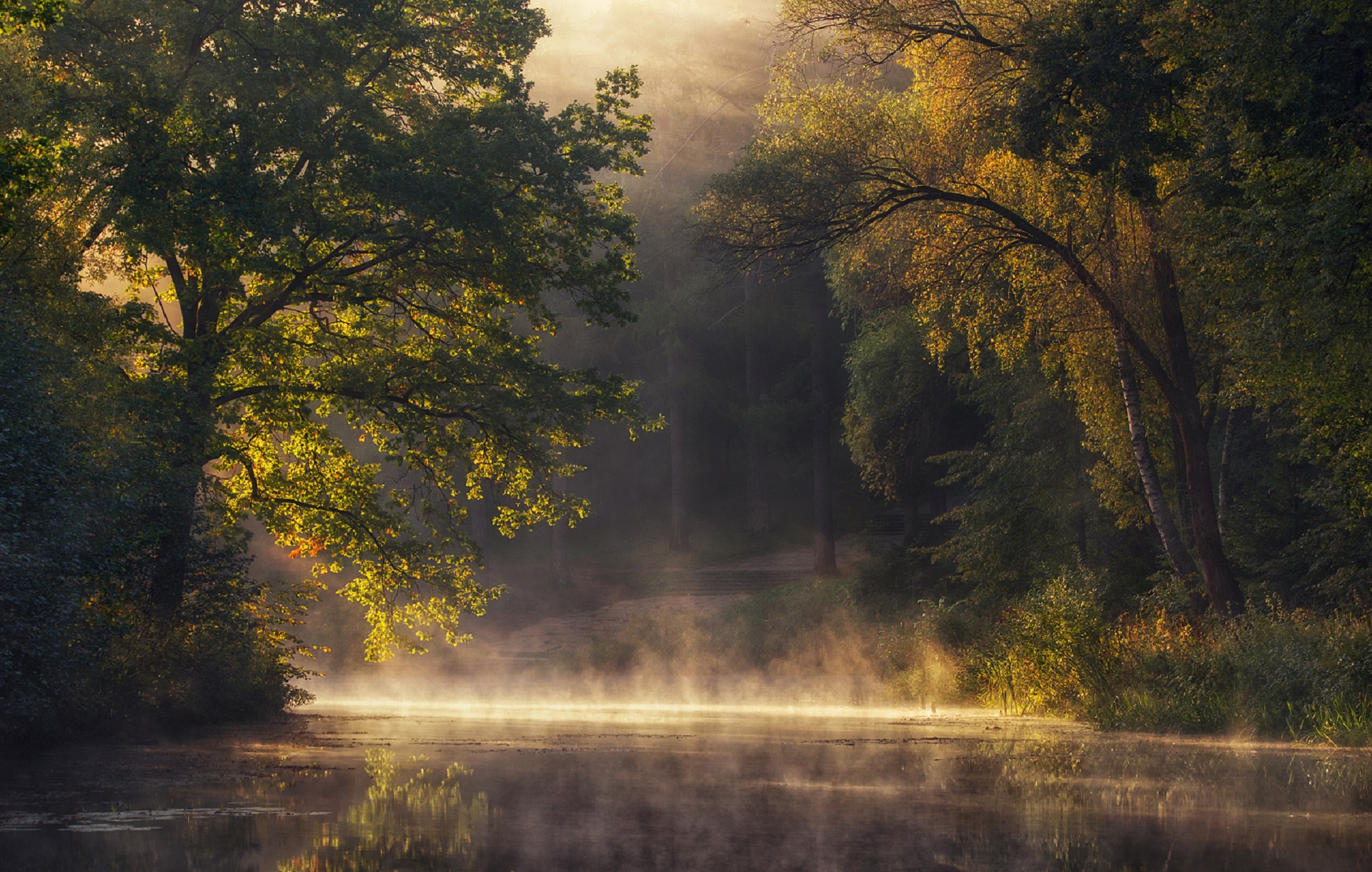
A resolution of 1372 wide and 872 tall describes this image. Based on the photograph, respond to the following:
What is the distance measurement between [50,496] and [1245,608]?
58.1 ft

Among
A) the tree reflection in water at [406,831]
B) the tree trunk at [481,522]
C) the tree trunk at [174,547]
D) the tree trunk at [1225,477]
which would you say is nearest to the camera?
the tree reflection in water at [406,831]

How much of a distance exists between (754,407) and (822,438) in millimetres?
3350

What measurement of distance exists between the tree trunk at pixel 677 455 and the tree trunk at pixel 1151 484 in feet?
106

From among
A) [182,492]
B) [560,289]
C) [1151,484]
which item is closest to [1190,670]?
[1151,484]

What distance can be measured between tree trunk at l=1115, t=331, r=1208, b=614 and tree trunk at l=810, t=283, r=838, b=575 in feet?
82.9

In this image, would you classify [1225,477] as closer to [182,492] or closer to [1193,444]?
[1193,444]

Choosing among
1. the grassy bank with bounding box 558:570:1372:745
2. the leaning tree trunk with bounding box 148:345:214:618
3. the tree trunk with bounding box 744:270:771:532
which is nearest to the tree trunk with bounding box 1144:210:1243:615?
the grassy bank with bounding box 558:570:1372:745

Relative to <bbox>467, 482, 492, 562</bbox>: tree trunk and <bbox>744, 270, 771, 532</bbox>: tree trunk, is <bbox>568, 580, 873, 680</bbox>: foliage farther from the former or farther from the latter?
<bbox>467, 482, 492, 562</bbox>: tree trunk

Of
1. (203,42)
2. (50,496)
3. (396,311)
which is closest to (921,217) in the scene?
(396,311)

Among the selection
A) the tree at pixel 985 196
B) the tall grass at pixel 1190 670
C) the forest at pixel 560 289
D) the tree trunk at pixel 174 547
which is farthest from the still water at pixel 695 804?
the tree at pixel 985 196

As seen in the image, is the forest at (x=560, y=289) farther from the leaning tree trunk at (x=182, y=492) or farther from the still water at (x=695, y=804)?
the still water at (x=695, y=804)

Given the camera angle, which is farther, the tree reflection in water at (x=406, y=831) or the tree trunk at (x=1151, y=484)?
the tree trunk at (x=1151, y=484)

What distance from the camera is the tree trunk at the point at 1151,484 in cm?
2152

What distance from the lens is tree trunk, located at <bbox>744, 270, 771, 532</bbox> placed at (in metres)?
52.6
